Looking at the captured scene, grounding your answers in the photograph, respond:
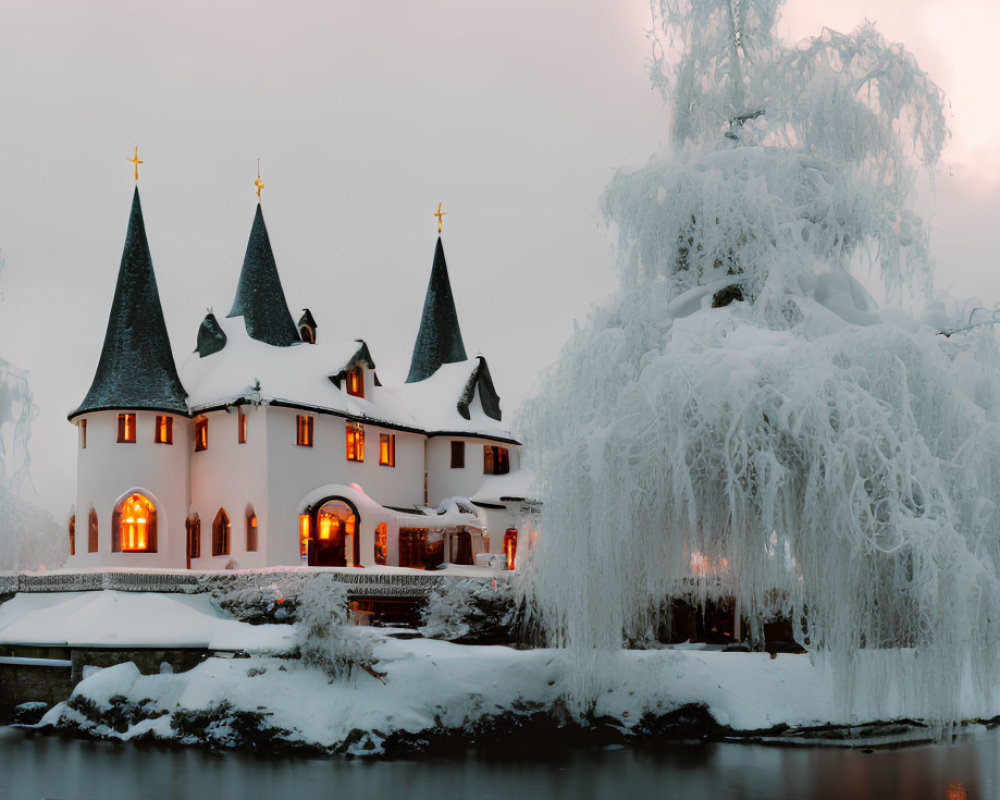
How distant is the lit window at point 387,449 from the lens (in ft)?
156

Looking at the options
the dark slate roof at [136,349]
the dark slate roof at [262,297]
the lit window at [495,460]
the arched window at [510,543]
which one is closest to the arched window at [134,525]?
the dark slate roof at [136,349]

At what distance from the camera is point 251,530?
4188 cm

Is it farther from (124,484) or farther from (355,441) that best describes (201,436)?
(355,441)

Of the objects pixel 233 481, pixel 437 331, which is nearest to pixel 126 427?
pixel 233 481

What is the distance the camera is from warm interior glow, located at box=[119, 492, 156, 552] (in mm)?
41875

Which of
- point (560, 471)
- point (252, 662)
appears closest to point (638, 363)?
point (560, 471)

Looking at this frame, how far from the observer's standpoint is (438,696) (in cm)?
2942

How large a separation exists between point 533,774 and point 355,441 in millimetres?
23302

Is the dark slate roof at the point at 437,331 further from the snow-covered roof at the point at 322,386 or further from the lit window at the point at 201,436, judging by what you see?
the lit window at the point at 201,436

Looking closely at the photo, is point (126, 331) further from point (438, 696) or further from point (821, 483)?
point (821, 483)

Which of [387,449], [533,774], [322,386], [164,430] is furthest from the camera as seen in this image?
[387,449]

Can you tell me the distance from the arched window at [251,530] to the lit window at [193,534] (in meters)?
2.68

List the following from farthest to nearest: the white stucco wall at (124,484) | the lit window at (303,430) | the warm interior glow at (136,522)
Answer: the lit window at (303,430), the warm interior glow at (136,522), the white stucco wall at (124,484)

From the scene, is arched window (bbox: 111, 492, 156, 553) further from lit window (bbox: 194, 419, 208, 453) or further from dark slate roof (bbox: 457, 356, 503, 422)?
dark slate roof (bbox: 457, 356, 503, 422)
